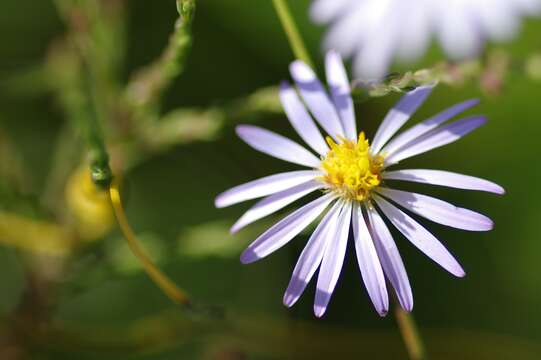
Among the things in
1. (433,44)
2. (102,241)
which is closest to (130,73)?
(102,241)

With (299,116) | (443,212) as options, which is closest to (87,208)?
(299,116)

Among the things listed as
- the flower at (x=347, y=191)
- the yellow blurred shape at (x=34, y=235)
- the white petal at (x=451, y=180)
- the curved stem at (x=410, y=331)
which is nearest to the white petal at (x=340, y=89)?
the flower at (x=347, y=191)

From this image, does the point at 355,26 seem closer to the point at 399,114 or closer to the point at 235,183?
the point at 399,114

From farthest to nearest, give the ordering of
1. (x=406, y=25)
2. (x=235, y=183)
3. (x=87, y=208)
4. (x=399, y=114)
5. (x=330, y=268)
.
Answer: (x=235, y=183)
(x=406, y=25)
(x=87, y=208)
(x=399, y=114)
(x=330, y=268)

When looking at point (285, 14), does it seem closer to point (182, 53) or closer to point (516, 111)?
point (182, 53)

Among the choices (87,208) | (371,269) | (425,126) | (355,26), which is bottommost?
(371,269)

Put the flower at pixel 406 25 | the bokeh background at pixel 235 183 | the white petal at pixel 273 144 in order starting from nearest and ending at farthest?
the white petal at pixel 273 144
the flower at pixel 406 25
the bokeh background at pixel 235 183

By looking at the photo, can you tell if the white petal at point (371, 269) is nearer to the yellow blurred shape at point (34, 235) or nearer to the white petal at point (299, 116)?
the white petal at point (299, 116)
